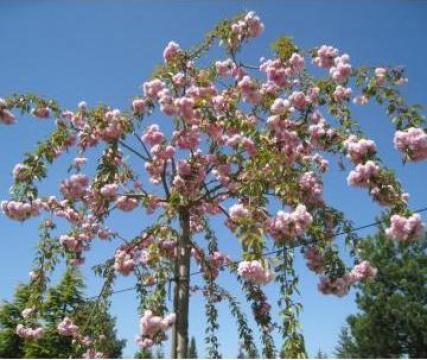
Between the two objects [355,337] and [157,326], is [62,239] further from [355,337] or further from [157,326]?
[355,337]

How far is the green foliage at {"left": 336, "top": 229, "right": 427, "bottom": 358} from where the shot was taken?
1836 cm

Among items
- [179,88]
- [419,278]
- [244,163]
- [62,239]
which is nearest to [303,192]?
[244,163]


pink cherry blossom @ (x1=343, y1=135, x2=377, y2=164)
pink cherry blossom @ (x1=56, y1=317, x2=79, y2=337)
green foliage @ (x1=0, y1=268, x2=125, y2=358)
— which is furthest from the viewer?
green foliage @ (x1=0, y1=268, x2=125, y2=358)

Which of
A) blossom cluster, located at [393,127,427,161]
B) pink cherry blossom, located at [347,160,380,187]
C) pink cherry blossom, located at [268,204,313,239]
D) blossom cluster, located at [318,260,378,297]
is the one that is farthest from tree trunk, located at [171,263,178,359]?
blossom cluster, located at [393,127,427,161]

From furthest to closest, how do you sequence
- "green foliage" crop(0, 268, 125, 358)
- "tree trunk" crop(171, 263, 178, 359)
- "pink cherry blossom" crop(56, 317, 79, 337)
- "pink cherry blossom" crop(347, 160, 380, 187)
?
"green foliage" crop(0, 268, 125, 358), "pink cherry blossom" crop(56, 317, 79, 337), "tree trunk" crop(171, 263, 178, 359), "pink cherry blossom" crop(347, 160, 380, 187)

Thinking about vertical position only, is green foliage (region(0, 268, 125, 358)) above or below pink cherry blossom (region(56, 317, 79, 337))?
above

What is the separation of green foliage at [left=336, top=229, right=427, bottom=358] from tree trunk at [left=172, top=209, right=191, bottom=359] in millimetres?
13465

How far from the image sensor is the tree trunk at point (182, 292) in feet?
17.8

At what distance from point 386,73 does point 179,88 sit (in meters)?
2.34

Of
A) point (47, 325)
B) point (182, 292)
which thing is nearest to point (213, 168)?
point (182, 292)

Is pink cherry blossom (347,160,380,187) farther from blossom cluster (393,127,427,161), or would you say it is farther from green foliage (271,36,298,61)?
green foliage (271,36,298,61)

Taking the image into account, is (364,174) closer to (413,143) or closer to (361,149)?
(361,149)

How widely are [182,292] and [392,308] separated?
1513 centimetres

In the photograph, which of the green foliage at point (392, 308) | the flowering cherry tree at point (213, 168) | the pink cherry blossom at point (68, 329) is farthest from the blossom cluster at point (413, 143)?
the green foliage at point (392, 308)
